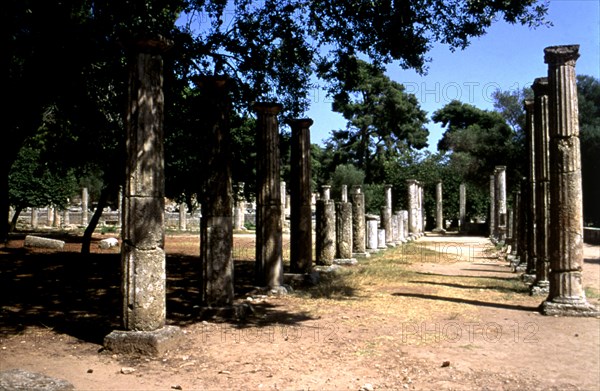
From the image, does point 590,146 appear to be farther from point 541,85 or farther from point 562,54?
point 562,54

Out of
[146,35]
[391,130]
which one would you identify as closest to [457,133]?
[391,130]

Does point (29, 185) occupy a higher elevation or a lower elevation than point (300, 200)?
higher

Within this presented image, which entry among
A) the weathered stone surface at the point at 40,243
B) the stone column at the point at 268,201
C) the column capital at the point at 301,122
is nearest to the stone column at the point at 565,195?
the stone column at the point at 268,201

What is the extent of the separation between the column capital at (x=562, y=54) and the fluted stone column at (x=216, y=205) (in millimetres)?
→ 5720

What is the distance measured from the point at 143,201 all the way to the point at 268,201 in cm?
449

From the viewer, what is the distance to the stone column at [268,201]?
10.7 m

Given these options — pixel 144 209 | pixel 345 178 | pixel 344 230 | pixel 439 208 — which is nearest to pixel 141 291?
pixel 144 209

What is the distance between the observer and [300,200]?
12344 millimetres

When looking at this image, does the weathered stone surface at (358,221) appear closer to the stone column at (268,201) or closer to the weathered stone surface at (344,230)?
the weathered stone surface at (344,230)

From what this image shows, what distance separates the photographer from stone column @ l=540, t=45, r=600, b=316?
8906mm

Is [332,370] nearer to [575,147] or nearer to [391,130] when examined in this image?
[575,147]

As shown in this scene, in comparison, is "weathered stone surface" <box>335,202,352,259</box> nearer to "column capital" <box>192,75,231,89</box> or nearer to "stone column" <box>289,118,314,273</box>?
"stone column" <box>289,118,314,273</box>

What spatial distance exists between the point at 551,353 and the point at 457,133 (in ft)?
148

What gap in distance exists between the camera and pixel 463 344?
674 centimetres
